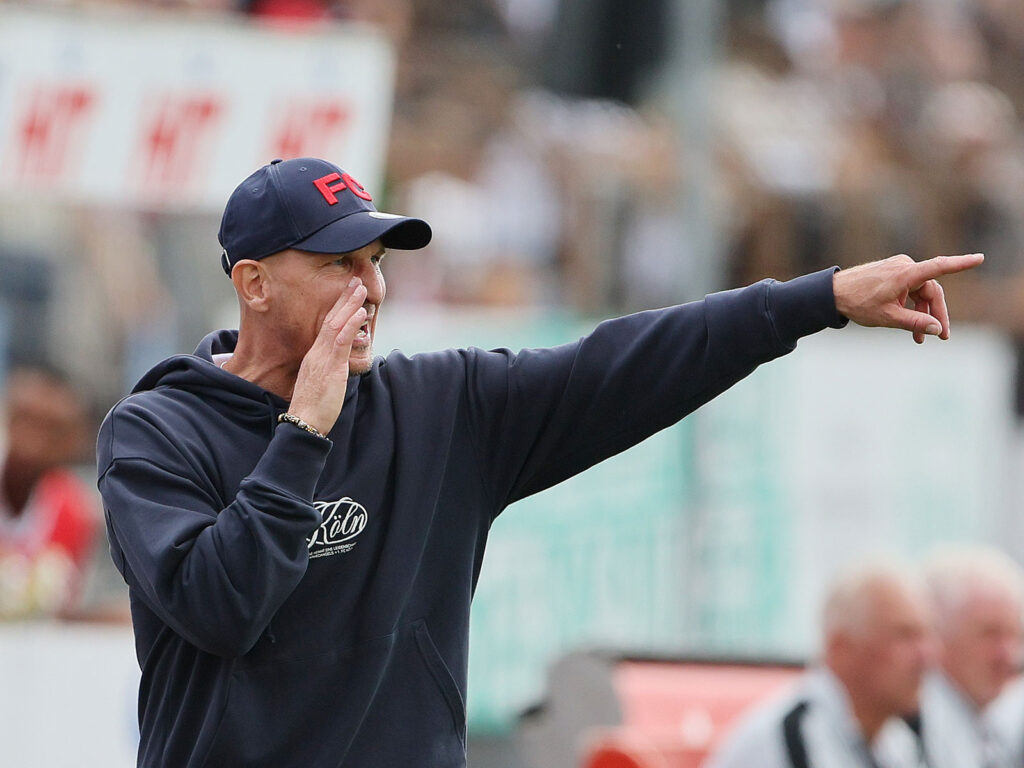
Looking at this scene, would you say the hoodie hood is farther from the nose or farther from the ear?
A: the nose

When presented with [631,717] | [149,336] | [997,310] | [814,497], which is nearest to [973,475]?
[814,497]

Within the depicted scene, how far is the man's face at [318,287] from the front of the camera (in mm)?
2633

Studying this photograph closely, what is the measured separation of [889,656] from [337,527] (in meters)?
3.18

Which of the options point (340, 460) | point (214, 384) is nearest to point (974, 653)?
point (340, 460)

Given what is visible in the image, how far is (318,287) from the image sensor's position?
2639 millimetres

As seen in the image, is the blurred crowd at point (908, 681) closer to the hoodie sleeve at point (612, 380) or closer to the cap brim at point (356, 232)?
the hoodie sleeve at point (612, 380)

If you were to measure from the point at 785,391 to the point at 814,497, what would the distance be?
480mm

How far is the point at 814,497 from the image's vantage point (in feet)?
24.7

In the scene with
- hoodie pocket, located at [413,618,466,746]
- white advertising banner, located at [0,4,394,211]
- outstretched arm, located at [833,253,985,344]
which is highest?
white advertising banner, located at [0,4,394,211]

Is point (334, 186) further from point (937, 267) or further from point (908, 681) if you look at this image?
point (908, 681)

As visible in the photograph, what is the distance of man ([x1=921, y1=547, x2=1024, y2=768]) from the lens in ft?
19.0

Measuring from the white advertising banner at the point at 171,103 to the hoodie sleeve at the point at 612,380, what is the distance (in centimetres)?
321

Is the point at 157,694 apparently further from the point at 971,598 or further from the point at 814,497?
the point at 814,497

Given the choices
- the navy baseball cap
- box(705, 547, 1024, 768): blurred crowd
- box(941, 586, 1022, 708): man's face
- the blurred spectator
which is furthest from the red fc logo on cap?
the blurred spectator
